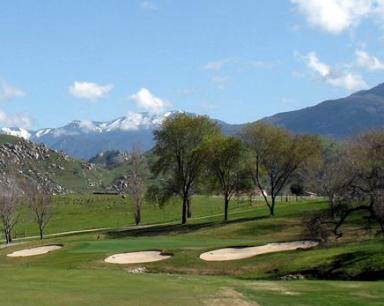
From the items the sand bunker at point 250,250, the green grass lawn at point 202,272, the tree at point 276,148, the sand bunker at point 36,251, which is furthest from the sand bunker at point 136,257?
the tree at point 276,148

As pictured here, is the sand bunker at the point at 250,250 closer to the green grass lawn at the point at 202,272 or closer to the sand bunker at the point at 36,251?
the green grass lawn at the point at 202,272

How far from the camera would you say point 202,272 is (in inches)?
1576

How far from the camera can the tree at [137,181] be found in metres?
93.0

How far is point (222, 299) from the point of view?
980 inches

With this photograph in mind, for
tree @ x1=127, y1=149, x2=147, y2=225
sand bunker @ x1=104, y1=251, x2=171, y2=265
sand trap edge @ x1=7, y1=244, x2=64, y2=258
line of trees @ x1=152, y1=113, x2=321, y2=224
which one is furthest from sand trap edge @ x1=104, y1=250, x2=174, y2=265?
tree @ x1=127, y1=149, x2=147, y2=225

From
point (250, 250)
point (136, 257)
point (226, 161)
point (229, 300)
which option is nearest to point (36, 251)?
point (136, 257)

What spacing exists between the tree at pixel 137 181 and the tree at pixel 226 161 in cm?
2042

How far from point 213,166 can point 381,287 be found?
46.9 metres

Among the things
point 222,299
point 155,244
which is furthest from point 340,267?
point 155,244

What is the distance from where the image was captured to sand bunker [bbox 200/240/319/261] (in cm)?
4505

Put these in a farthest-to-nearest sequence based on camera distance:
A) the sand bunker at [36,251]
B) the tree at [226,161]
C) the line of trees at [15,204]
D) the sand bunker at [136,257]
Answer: the line of trees at [15,204]
the tree at [226,161]
the sand bunker at [36,251]
the sand bunker at [136,257]

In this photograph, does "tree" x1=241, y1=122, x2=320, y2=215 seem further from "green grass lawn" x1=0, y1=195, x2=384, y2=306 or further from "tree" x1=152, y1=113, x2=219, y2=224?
"tree" x1=152, y1=113, x2=219, y2=224

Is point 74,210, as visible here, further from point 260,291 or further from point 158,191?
point 260,291

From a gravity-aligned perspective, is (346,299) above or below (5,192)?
below
